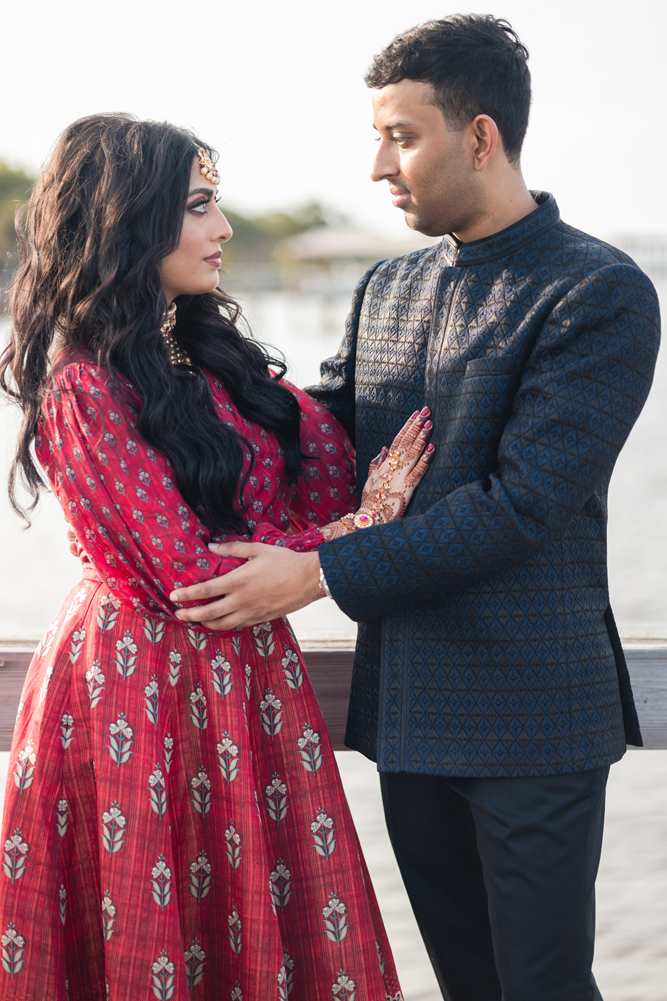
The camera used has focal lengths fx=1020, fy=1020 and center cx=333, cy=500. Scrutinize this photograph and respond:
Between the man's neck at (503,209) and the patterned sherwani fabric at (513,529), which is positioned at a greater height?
the man's neck at (503,209)

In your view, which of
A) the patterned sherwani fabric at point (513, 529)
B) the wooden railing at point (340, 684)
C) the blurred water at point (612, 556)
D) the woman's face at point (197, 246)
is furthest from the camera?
the blurred water at point (612, 556)

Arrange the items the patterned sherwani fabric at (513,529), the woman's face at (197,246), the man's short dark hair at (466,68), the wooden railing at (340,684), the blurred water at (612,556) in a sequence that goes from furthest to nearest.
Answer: the blurred water at (612,556) < the wooden railing at (340,684) < the woman's face at (197,246) < the man's short dark hair at (466,68) < the patterned sherwani fabric at (513,529)

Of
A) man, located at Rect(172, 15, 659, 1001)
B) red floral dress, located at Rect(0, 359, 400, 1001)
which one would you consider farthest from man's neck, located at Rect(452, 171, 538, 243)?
red floral dress, located at Rect(0, 359, 400, 1001)

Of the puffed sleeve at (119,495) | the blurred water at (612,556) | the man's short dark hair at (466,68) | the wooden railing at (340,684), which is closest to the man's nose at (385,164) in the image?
the man's short dark hair at (466,68)

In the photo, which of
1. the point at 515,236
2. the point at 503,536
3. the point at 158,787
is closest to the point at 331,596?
the point at 503,536

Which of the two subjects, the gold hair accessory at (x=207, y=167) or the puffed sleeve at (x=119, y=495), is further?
the gold hair accessory at (x=207, y=167)

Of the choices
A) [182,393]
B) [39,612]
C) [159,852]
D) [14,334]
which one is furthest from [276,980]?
[39,612]

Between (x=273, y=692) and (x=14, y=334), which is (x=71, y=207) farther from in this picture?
(x=273, y=692)

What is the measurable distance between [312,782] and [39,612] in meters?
7.41

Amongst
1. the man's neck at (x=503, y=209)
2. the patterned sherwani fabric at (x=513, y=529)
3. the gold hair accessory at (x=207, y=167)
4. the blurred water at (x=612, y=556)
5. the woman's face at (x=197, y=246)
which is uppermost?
the gold hair accessory at (x=207, y=167)

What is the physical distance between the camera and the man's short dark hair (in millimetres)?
1698

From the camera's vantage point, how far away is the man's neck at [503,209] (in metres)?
1.74

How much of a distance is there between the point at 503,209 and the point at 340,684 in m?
0.96

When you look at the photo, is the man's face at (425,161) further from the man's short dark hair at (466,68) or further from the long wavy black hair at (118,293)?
the long wavy black hair at (118,293)
